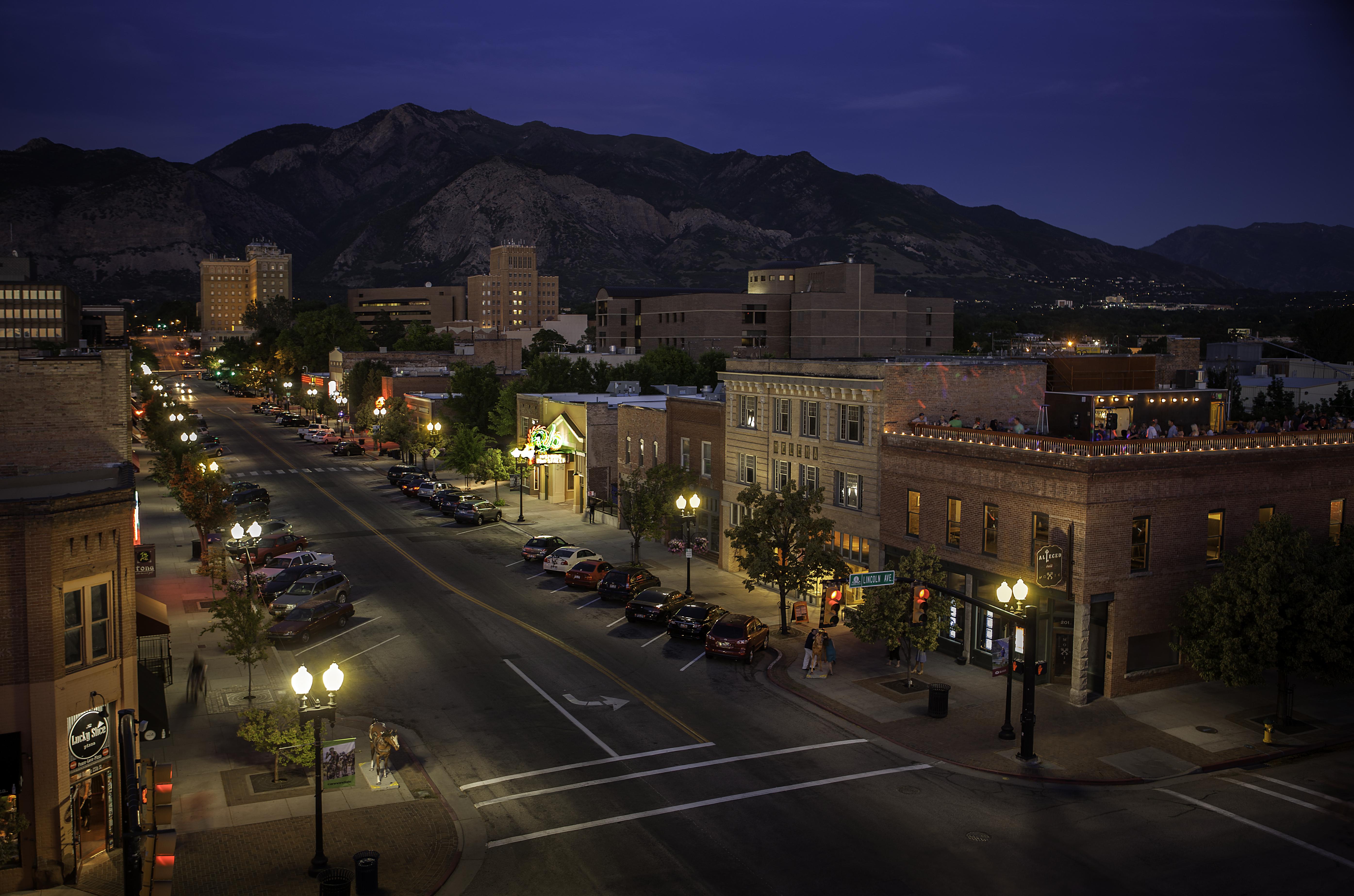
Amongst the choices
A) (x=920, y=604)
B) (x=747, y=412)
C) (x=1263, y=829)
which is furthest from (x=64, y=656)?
(x=747, y=412)

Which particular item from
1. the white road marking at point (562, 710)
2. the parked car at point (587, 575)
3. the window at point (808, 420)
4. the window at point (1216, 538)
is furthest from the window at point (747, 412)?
the window at point (1216, 538)

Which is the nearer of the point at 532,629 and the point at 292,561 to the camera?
the point at 532,629

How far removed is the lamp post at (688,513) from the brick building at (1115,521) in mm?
10751

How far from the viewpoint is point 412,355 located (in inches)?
5561

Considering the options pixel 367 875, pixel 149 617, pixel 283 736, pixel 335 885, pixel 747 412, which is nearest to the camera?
pixel 335 885

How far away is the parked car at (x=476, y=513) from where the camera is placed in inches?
2422

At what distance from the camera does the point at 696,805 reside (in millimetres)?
22328

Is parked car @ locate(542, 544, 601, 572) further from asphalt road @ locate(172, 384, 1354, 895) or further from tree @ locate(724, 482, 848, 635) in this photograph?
tree @ locate(724, 482, 848, 635)

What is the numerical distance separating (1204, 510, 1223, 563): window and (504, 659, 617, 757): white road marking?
69.0 feet

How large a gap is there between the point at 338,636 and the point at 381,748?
14398mm

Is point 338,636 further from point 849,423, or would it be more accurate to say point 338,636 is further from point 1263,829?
point 1263,829

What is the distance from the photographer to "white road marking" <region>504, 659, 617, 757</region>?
26125 mm

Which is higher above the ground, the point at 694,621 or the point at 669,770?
the point at 694,621

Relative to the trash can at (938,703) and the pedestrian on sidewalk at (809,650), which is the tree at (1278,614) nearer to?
the trash can at (938,703)
